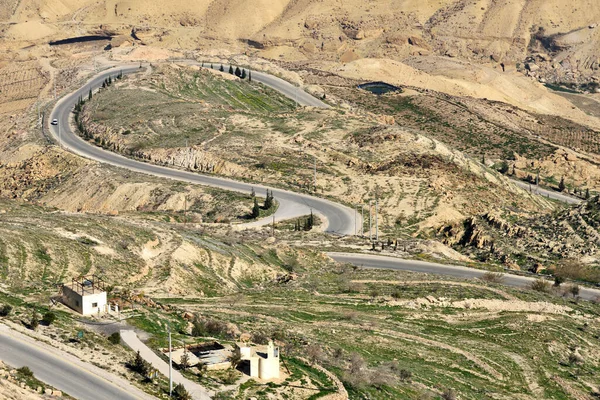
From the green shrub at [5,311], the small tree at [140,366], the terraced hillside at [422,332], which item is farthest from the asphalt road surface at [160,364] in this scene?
the green shrub at [5,311]

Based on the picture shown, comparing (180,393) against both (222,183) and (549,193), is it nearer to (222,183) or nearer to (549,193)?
(222,183)

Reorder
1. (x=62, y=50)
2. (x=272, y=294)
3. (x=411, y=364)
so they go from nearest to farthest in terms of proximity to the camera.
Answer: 1. (x=411, y=364)
2. (x=272, y=294)
3. (x=62, y=50)

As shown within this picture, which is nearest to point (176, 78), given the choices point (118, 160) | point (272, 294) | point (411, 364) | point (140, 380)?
point (118, 160)

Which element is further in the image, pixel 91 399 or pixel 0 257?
pixel 0 257

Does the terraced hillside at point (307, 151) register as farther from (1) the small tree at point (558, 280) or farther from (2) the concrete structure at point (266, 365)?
(2) the concrete structure at point (266, 365)

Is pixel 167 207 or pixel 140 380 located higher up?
pixel 140 380

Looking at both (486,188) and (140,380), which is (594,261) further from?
(140,380)

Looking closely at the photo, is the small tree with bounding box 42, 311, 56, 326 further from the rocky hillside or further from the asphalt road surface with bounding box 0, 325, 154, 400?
the rocky hillside
